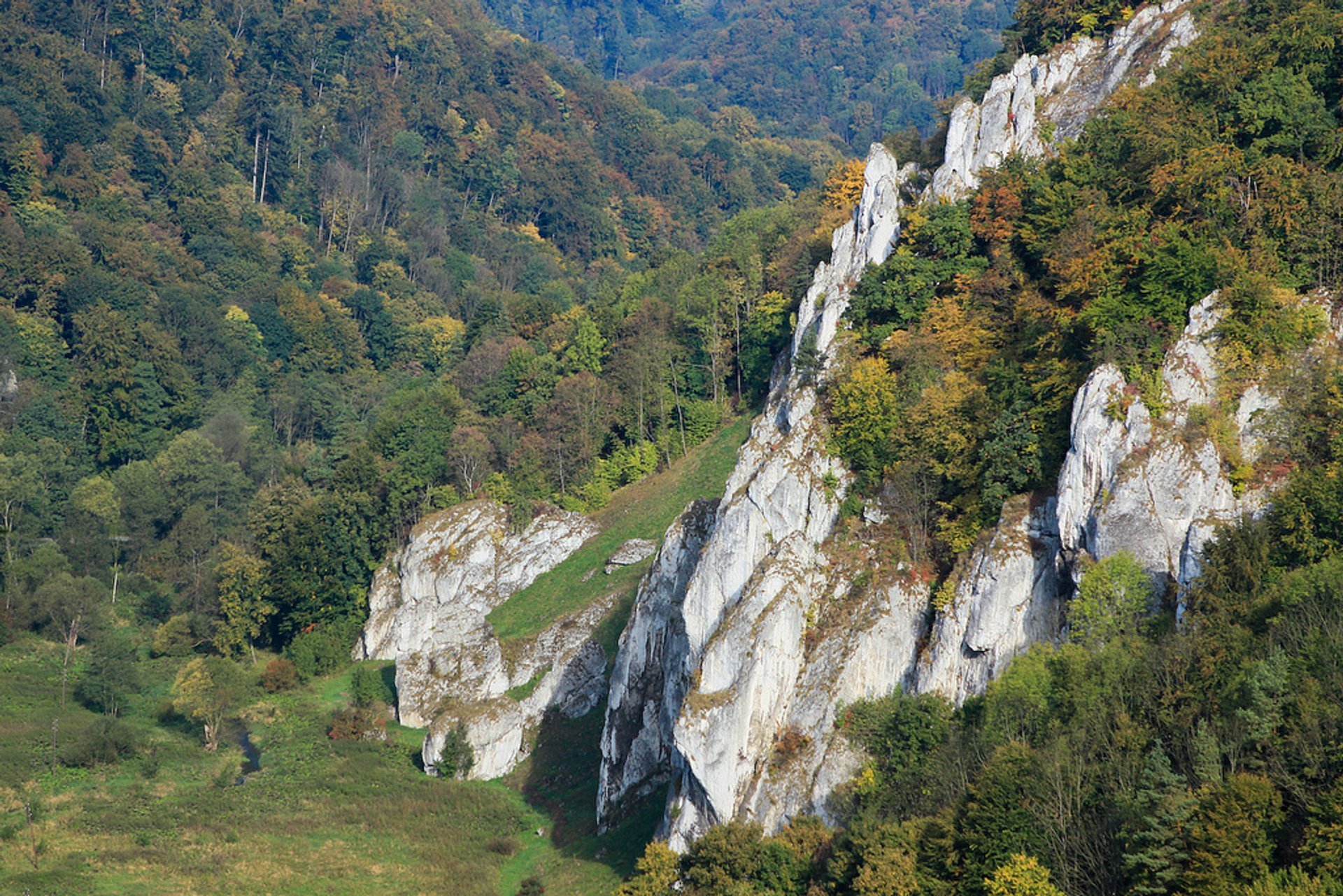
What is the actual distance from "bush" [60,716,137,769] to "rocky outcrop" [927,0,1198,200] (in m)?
51.9

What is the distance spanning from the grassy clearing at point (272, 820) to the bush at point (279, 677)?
2982 mm

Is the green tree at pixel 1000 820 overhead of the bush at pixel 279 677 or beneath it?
beneath

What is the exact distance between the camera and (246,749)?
73.3 meters

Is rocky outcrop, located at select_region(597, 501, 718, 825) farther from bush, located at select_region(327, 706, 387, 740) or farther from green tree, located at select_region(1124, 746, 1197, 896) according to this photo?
green tree, located at select_region(1124, 746, 1197, 896)

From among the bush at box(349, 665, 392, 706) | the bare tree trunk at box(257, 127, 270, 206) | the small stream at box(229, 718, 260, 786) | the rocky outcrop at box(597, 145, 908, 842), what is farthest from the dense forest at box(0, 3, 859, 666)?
the rocky outcrop at box(597, 145, 908, 842)

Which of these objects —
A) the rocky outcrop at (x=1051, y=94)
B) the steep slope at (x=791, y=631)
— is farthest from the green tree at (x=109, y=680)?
the rocky outcrop at (x=1051, y=94)

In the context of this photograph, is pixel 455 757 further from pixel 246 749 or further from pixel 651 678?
pixel 246 749

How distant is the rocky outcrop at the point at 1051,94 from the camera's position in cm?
6141

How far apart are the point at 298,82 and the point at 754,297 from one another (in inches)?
5556

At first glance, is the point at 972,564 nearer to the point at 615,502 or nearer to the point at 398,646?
the point at 615,502

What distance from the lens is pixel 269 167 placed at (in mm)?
180250

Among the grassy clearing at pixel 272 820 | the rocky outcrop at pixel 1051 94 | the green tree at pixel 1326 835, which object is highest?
the rocky outcrop at pixel 1051 94

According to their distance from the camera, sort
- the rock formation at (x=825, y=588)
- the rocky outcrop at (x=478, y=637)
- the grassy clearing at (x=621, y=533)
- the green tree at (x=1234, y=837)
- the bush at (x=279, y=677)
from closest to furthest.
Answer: the green tree at (x=1234, y=837)
the rock formation at (x=825, y=588)
the rocky outcrop at (x=478, y=637)
the grassy clearing at (x=621, y=533)
the bush at (x=279, y=677)

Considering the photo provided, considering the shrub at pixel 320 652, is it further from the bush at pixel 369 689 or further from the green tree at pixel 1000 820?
the green tree at pixel 1000 820
